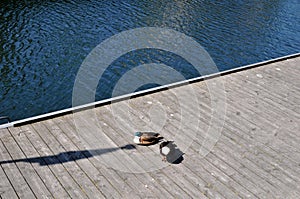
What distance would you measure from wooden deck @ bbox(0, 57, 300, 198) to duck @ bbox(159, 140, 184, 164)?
135mm

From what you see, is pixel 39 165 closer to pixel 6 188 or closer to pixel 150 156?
pixel 6 188

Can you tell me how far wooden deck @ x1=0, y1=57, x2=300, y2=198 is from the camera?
7.57 m

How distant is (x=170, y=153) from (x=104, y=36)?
1203 centimetres

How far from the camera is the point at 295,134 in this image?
9.95m

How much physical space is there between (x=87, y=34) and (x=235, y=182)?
1339 cm

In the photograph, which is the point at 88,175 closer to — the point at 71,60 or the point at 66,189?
the point at 66,189

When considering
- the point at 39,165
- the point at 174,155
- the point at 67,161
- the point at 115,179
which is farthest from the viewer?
the point at 174,155

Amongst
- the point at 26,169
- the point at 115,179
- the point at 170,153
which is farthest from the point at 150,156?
the point at 26,169

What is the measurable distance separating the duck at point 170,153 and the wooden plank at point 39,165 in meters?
2.45

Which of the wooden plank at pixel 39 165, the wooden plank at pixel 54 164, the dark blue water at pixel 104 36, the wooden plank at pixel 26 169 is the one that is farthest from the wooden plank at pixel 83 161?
the dark blue water at pixel 104 36

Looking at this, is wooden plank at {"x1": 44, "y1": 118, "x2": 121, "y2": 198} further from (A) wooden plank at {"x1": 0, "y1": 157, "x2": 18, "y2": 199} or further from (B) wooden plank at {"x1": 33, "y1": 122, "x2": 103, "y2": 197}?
(A) wooden plank at {"x1": 0, "y1": 157, "x2": 18, "y2": 199}

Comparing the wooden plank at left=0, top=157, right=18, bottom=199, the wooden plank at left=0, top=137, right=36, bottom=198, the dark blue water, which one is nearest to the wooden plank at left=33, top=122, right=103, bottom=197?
the wooden plank at left=0, top=137, right=36, bottom=198

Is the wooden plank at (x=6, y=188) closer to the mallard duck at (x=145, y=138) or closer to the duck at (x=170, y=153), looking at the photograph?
the mallard duck at (x=145, y=138)

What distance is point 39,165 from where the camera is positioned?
26.0ft
